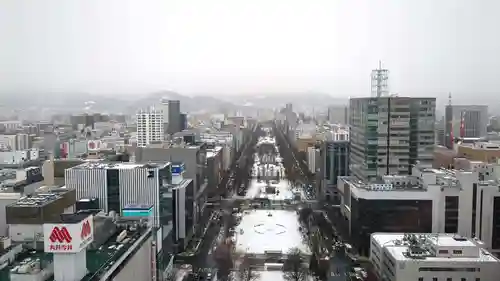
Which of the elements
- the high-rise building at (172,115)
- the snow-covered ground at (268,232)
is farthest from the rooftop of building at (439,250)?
the high-rise building at (172,115)

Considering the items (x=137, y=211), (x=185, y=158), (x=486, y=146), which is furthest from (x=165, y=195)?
(x=486, y=146)

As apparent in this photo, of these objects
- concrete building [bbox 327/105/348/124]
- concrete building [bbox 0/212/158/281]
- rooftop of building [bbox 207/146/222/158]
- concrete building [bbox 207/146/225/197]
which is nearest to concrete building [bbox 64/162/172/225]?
concrete building [bbox 0/212/158/281]

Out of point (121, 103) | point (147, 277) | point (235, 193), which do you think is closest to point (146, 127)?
point (121, 103)

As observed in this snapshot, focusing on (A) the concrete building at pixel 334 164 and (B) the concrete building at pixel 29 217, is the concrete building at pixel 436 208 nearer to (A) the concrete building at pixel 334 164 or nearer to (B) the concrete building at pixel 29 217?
(A) the concrete building at pixel 334 164

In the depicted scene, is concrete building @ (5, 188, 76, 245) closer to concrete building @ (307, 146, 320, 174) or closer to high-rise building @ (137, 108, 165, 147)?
concrete building @ (307, 146, 320, 174)

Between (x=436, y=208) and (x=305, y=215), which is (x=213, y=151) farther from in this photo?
(x=436, y=208)
